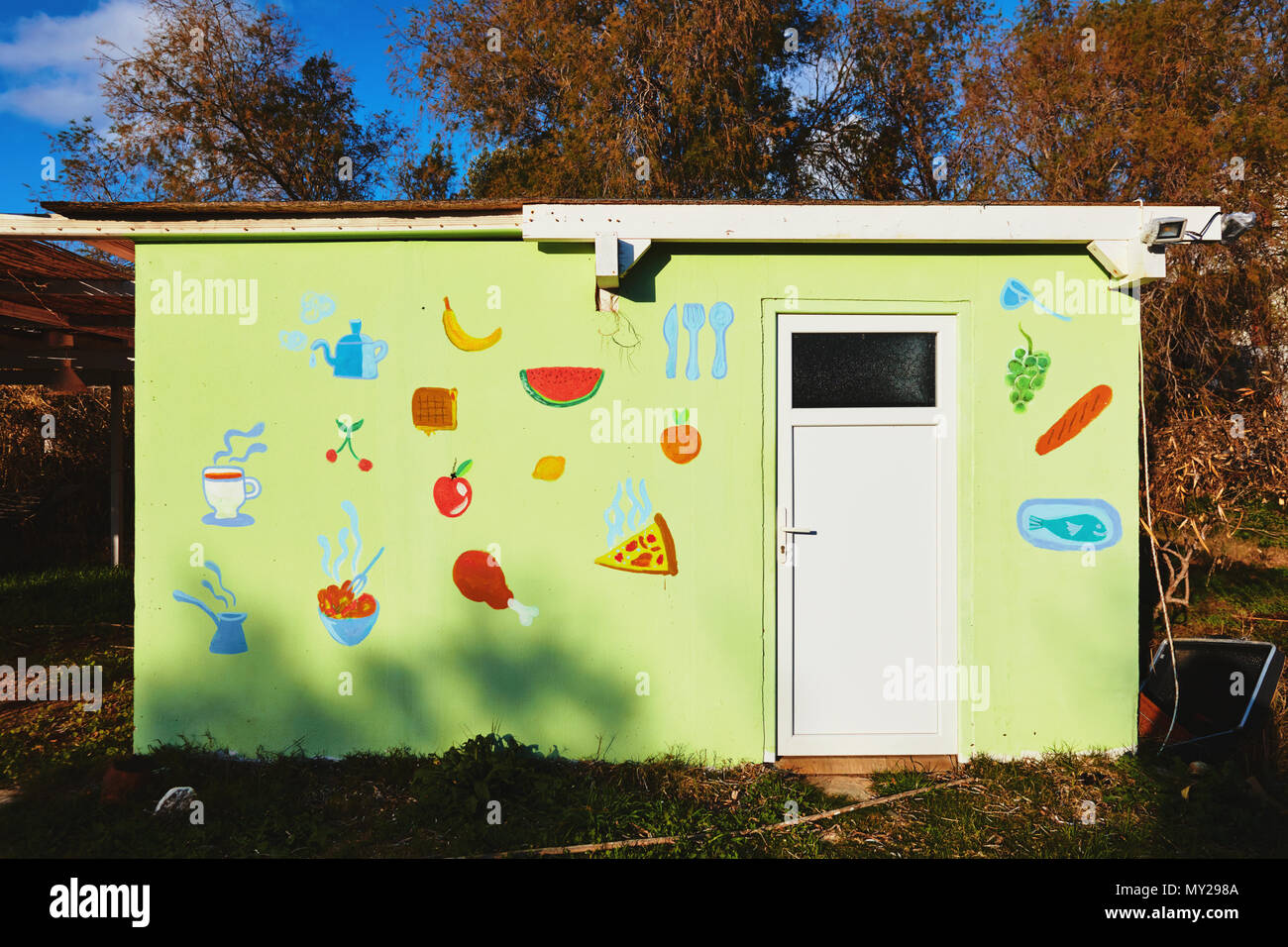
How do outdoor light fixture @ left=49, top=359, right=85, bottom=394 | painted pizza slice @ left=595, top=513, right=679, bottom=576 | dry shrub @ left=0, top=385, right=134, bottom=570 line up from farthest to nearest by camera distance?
dry shrub @ left=0, top=385, right=134, bottom=570, outdoor light fixture @ left=49, top=359, right=85, bottom=394, painted pizza slice @ left=595, top=513, right=679, bottom=576

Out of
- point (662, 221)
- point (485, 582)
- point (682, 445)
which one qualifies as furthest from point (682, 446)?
point (485, 582)

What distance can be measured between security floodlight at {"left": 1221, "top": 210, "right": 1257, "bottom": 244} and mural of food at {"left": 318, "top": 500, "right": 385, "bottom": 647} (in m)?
4.86

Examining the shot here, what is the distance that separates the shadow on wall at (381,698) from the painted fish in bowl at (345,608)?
0.31ft

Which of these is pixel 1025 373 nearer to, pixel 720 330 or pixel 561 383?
pixel 720 330

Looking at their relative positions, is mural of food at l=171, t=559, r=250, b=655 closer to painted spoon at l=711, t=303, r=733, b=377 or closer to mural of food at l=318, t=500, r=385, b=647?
mural of food at l=318, t=500, r=385, b=647

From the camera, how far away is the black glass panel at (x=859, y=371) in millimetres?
3994

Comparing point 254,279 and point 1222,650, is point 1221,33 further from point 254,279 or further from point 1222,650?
point 254,279

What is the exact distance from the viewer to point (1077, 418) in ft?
13.1

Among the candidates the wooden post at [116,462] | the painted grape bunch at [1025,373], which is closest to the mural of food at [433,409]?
the painted grape bunch at [1025,373]

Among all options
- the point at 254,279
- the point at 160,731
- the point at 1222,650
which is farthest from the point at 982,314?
the point at 160,731

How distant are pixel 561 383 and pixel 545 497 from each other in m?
→ 0.65

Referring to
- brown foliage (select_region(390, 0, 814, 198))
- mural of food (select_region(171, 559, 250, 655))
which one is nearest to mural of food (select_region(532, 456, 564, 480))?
mural of food (select_region(171, 559, 250, 655))

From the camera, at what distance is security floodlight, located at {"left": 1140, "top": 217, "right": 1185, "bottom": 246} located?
3691mm

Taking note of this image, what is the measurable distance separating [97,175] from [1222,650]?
1620cm
